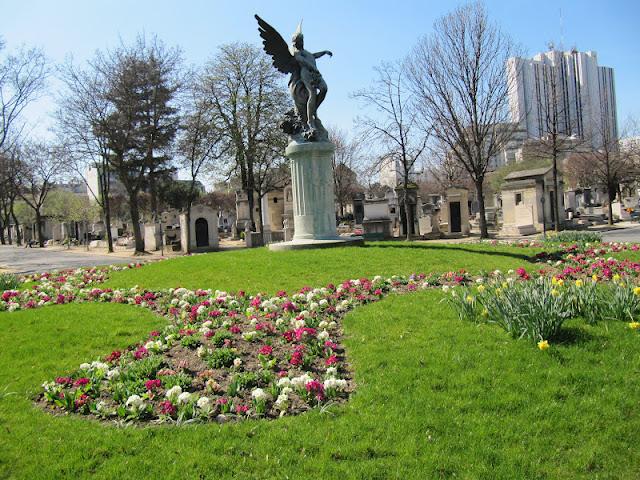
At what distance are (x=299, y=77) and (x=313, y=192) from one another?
11.8 ft

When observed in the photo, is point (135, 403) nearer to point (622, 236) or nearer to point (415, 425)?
point (415, 425)

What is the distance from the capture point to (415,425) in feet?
12.6

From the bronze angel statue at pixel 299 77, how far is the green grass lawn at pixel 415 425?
9174mm

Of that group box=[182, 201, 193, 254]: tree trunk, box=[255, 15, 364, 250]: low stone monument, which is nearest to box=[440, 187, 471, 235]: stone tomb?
box=[182, 201, 193, 254]: tree trunk

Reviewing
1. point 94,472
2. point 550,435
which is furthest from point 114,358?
point 550,435

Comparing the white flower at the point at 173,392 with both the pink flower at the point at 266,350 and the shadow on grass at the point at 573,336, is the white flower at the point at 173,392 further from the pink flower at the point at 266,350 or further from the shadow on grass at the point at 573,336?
the shadow on grass at the point at 573,336

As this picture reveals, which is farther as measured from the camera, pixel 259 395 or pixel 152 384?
pixel 152 384

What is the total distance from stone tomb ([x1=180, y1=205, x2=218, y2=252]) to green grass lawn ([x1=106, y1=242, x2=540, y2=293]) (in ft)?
56.9

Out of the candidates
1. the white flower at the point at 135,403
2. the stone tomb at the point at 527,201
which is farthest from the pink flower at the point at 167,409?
the stone tomb at the point at 527,201

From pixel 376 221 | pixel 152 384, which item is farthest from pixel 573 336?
pixel 376 221

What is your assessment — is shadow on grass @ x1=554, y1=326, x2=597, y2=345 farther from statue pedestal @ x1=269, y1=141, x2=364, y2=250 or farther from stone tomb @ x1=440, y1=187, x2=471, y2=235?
stone tomb @ x1=440, y1=187, x2=471, y2=235

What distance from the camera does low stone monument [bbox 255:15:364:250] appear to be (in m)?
13.4

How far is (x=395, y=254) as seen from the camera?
11.8m

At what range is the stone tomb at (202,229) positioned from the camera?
30.6m
